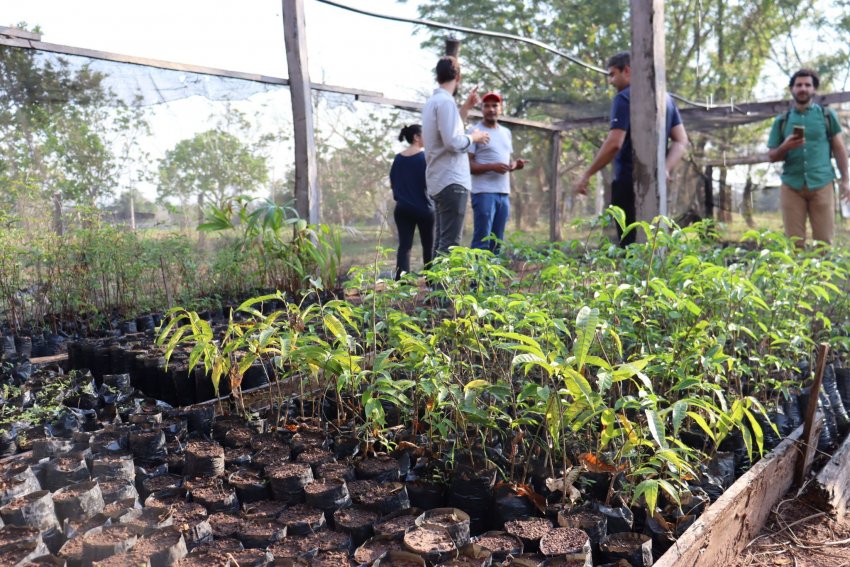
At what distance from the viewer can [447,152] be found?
405 cm

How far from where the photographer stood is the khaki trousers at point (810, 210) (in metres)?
4.97

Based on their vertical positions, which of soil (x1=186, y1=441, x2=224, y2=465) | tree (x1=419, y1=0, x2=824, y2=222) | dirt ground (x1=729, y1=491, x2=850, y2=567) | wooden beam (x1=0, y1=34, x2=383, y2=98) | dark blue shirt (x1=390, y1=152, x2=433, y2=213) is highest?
tree (x1=419, y1=0, x2=824, y2=222)

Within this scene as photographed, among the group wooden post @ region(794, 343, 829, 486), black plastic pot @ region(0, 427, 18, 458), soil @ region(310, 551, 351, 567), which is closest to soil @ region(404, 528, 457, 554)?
soil @ region(310, 551, 351, 567)

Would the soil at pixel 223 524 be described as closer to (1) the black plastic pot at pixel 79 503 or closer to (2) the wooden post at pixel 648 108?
(1) the black plastic pot at pixel 79 503

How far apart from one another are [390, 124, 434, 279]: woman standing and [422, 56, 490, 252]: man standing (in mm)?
546

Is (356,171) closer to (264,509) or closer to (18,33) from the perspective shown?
(18,33)

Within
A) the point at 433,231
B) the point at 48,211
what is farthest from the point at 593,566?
the point at 48,211

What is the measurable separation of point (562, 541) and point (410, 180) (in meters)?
3.53

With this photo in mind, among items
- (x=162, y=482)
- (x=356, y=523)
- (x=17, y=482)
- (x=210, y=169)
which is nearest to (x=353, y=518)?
(x=356, y=523)

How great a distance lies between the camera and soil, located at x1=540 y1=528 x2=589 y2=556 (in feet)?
4.61

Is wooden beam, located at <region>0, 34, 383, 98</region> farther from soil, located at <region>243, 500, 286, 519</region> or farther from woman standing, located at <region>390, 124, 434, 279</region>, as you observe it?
soil, located at <region>243, 500, 286, 519</region>

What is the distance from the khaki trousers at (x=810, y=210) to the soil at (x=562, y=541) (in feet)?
14.4

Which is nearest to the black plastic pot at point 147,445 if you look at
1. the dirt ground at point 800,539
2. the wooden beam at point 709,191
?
the dirt ground at point 800,539

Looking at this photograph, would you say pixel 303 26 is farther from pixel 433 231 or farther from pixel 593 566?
pixel 593 566
